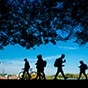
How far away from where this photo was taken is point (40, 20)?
25.0m

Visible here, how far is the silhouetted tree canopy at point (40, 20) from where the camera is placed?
78.2 feet

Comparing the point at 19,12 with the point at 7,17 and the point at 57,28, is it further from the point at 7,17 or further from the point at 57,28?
the point at 57,28

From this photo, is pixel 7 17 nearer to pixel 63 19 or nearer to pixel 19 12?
pixel 19 12

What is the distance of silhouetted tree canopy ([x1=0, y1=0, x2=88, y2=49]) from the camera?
2384 cm

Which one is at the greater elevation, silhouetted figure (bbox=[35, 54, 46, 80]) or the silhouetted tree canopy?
the silhouetted tree canopy

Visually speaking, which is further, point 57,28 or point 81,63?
point 57,28

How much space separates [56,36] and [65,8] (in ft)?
9.12

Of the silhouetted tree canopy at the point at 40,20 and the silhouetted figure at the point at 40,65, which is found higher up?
the silhouetted tree canopy at the point at 40,20

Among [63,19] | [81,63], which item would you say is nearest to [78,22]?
[63,19]

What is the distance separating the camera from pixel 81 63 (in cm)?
2380
